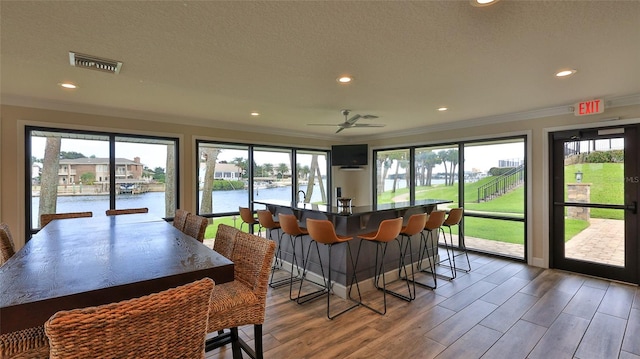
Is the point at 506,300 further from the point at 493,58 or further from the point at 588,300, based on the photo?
the point at 493,58

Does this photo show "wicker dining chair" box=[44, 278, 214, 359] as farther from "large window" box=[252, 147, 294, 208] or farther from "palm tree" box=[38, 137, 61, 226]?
"large window" box=[252, 147, 294, 208]

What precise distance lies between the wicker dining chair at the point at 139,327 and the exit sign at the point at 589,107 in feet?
16.1

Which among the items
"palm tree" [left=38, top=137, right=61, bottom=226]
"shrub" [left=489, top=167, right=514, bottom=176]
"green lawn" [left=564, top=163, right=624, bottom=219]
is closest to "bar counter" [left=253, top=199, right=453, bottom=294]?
"shrub" [left=489, top=167, right=514, bottom=176]

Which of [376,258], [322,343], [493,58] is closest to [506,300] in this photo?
[376,258]

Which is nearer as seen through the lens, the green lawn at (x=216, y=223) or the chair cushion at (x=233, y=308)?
the chair cushion at (x=233, y=308)

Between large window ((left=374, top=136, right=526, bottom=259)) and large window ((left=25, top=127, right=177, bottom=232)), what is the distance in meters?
4.79

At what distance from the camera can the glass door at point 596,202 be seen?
3773 mm

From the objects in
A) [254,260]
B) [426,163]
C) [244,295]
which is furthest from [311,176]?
[244,295]

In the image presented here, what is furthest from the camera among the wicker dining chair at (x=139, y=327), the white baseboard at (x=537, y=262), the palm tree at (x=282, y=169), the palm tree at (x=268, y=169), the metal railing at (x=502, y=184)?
the palm tree at (x=282, y=169)

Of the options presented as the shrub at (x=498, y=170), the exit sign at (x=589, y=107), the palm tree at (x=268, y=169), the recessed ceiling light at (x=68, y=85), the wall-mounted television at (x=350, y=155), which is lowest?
the shrub at (x=498, y=170)

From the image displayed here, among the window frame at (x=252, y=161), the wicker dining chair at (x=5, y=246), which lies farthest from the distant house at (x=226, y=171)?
the wicker dining chair at (x=5, y=246)

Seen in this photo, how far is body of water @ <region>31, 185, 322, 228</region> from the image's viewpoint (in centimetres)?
412

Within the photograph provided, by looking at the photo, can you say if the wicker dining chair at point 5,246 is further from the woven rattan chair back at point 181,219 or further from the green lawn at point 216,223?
the green lawn at point 216,223

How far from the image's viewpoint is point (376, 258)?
345 centimetres
